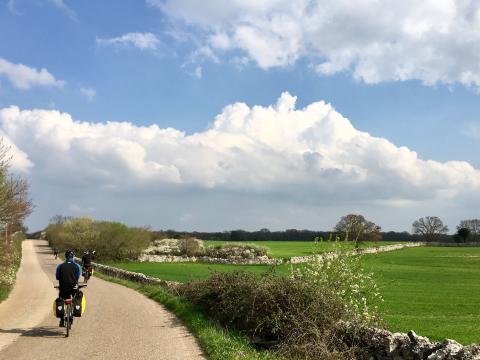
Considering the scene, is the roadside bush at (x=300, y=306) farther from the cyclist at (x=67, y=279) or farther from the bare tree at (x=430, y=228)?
Answer: the bare tree at (x=430, y=228)

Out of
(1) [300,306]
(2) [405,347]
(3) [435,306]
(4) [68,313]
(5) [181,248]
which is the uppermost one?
(5) [181,248]

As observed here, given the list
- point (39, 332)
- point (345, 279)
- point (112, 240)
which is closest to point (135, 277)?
point (39, 332)

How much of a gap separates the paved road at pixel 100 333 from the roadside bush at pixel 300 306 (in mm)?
1807

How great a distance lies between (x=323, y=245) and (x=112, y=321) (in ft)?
24.3

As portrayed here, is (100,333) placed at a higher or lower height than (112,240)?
lower

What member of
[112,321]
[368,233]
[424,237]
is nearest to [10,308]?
[112,321]

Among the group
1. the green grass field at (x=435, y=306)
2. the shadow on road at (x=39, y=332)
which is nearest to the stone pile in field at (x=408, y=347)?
the green grass field at (x=435, y=306)

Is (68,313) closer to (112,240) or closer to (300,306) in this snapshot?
(300,306)

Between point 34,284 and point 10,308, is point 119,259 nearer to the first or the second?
point 34,284

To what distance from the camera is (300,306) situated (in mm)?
14336

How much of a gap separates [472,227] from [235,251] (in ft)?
316

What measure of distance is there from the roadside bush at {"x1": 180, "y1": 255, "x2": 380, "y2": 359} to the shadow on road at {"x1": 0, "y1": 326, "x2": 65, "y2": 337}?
4818mm

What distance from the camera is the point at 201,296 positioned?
18609 millimetres

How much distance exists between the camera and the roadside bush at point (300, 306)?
1338 centimetres
